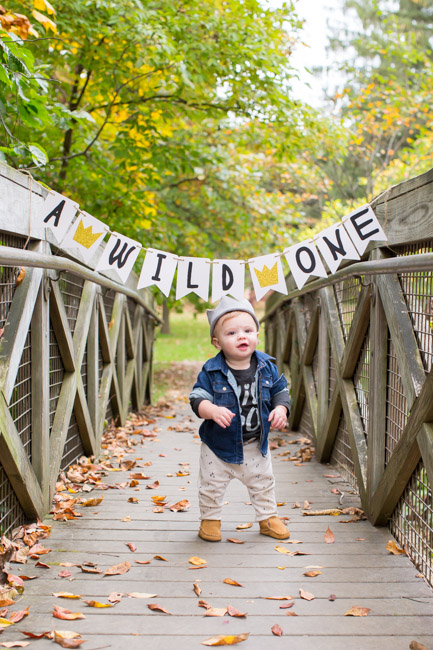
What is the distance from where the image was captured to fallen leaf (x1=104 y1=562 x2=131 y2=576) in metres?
2.87

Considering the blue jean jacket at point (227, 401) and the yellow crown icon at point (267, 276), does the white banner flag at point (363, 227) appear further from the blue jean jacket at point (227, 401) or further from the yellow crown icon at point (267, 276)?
the blue jean jacket at point (227, 401)

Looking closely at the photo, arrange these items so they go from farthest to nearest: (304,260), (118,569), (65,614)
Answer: (304,260)
(118,569)
(65,614)

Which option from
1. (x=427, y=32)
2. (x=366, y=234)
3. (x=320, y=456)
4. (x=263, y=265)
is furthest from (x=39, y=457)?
(x=427, y=32)

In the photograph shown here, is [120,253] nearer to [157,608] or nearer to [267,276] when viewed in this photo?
[267,276]

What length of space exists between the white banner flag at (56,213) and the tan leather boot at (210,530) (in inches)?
70.0

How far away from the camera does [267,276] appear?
13.2ft

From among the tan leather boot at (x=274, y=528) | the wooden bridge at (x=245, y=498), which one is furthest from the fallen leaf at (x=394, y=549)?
the tan leather boot at (x=274, y=528)

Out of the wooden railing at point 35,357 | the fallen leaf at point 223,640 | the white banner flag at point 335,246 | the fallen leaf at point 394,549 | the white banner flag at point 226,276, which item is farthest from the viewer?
the white banner flag at point 226,276

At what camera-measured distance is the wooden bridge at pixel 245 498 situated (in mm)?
2443

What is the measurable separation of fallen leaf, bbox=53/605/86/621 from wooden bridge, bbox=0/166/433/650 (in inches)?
0.8

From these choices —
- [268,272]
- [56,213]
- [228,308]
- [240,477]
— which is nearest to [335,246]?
[268,272]

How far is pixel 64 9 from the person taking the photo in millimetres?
6270

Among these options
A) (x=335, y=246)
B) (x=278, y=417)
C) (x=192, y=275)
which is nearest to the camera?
(x=278, y=417)

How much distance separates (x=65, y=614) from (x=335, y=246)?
2.44m
